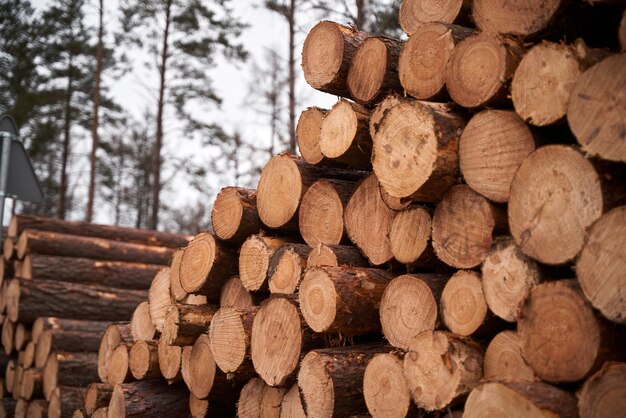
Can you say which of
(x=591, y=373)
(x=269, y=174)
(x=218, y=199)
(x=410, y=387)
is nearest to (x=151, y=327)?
(x=218, y=199)

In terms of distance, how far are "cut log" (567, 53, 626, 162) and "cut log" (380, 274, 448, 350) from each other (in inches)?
38.1

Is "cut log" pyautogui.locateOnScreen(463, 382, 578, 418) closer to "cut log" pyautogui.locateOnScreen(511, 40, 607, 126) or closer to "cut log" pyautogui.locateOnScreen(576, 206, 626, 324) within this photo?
"cut log" pyautogui.locateOnScreen(576, 206, 626, 324)

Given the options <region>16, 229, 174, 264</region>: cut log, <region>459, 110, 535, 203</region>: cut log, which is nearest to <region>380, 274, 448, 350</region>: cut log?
<region>459, 110, 535, 203</region>: cut log

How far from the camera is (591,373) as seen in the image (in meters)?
2.24

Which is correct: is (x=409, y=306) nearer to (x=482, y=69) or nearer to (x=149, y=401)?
(x=482, y=69)

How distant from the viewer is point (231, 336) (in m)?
3.68

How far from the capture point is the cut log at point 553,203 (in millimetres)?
2318

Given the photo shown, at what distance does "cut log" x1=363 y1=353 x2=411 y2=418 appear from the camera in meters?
2.85

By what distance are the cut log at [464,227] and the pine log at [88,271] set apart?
A: 18.1 feet

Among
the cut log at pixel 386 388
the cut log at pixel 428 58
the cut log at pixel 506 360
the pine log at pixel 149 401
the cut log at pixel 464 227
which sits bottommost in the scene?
the pine log at pixel 149 401

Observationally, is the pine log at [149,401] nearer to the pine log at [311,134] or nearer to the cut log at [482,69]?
the pine log at [311,134]

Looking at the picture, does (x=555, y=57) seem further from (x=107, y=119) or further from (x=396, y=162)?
(x=107, y=119)

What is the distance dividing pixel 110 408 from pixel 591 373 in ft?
10.7

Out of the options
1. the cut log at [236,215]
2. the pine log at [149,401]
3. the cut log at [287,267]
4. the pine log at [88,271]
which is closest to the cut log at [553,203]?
the cut log at [287,267]
